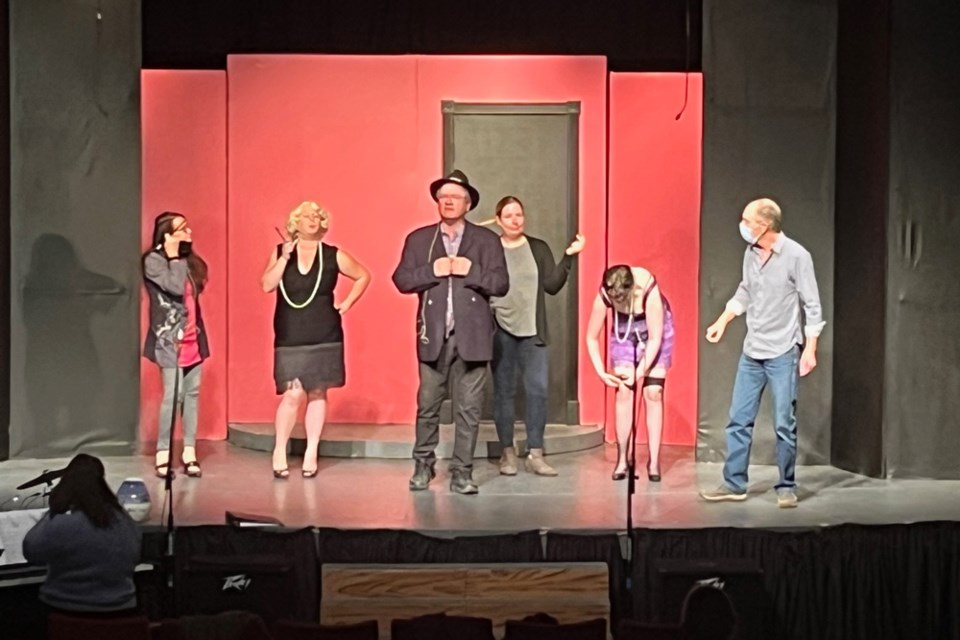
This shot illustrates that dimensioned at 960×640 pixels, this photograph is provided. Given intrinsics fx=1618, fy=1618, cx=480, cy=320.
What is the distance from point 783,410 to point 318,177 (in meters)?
3.46

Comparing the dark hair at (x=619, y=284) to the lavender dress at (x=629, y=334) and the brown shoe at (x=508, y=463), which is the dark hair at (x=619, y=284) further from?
the brown shoe at (x=508, y=463)

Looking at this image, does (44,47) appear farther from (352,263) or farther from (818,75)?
(818,75)

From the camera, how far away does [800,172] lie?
29.5 feet

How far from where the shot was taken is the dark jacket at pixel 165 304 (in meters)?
8.02

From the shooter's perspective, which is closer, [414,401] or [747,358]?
[747,358]

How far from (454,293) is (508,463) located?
123 centimetres

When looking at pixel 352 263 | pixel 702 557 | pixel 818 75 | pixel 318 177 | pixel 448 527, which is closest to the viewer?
pixel 702 557

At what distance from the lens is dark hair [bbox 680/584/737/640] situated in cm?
561

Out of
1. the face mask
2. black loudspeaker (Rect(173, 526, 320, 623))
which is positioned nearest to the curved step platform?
the face mask

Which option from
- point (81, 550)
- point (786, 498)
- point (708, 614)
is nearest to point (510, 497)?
point (786, 498)

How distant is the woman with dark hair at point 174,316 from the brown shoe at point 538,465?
1.76 metres

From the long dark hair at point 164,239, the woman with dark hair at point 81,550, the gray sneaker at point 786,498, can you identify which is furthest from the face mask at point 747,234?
the woman with dark hair at point 81,550

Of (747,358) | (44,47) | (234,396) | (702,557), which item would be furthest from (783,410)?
(44,47)

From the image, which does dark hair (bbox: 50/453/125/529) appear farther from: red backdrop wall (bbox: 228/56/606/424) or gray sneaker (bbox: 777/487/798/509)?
red backdrop wall (bbox: 228/56/606/424)
